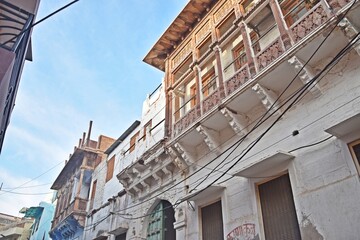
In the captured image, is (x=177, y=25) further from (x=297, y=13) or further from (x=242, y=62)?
(x=297, y=13)

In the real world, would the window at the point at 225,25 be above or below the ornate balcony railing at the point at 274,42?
above

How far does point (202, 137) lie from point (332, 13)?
4.84m

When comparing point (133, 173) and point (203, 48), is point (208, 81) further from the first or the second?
point (133, 173)

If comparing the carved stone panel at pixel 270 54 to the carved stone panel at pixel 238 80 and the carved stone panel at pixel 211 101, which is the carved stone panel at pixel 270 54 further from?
the carved stone panel at pixel 211 101

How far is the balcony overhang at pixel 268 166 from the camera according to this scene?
6121mm

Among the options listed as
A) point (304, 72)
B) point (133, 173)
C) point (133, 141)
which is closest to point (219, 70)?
point (304, 72)

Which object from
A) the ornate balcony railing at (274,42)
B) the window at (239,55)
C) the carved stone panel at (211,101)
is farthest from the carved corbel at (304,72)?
the carved stone panel at (211,101)

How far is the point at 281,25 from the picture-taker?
712cm

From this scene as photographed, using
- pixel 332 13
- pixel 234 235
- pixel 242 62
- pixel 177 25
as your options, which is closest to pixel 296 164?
pixel 234 235

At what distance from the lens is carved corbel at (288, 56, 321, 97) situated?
6309 mm

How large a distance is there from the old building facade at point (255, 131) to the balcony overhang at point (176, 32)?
0.05m

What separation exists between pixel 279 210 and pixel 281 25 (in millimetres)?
4517

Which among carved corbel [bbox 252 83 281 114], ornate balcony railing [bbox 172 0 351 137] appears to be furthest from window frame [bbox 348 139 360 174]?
ornate balcony railing [bbox 172 0 351 137]

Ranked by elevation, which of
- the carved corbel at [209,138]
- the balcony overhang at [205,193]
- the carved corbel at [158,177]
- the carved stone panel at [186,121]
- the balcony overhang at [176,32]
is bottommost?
the balcony overhang at [205,193]
